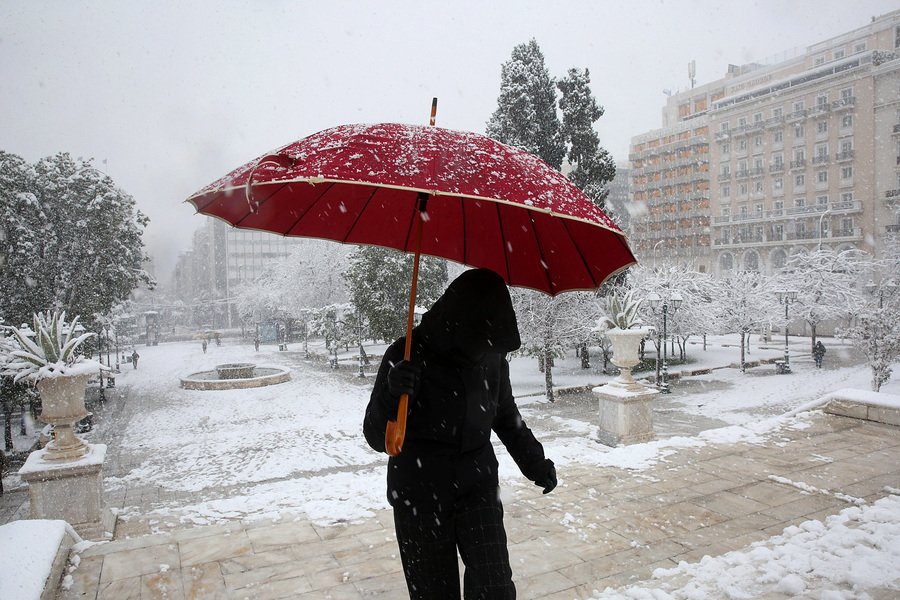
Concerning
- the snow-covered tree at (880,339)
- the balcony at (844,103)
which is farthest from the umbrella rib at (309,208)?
the balcony at (844,103)

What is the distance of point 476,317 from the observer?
2.04m

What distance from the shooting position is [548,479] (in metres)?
2.43

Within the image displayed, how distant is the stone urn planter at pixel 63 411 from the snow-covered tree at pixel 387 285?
700 inches

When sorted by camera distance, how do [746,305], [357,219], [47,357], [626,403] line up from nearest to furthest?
[357,219]
[47,357]
[626,403]
[746,305]

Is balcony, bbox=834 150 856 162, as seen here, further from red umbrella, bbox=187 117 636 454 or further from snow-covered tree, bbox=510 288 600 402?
red umbrella, bbox=187 117 636 454

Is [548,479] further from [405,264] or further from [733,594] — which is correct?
Answer: [405,264]

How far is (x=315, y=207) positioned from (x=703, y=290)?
92.4 ft

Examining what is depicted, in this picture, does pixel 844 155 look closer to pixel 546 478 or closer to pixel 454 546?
pixel 546 478

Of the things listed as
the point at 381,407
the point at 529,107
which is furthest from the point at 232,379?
the point at 381,407

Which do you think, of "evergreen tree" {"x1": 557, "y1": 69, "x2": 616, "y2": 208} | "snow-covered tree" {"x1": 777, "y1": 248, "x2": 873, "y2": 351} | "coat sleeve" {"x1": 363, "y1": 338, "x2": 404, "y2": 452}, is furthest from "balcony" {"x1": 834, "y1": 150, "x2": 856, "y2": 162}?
"coat sleeve" {"x1": 363, "y1": 338, "x2": 404, "y2": 452}

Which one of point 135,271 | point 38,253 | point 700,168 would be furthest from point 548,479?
point 700,168

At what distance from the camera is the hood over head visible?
6.72 feet

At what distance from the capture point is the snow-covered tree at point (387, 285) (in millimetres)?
23625

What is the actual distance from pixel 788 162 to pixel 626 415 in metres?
51.5
